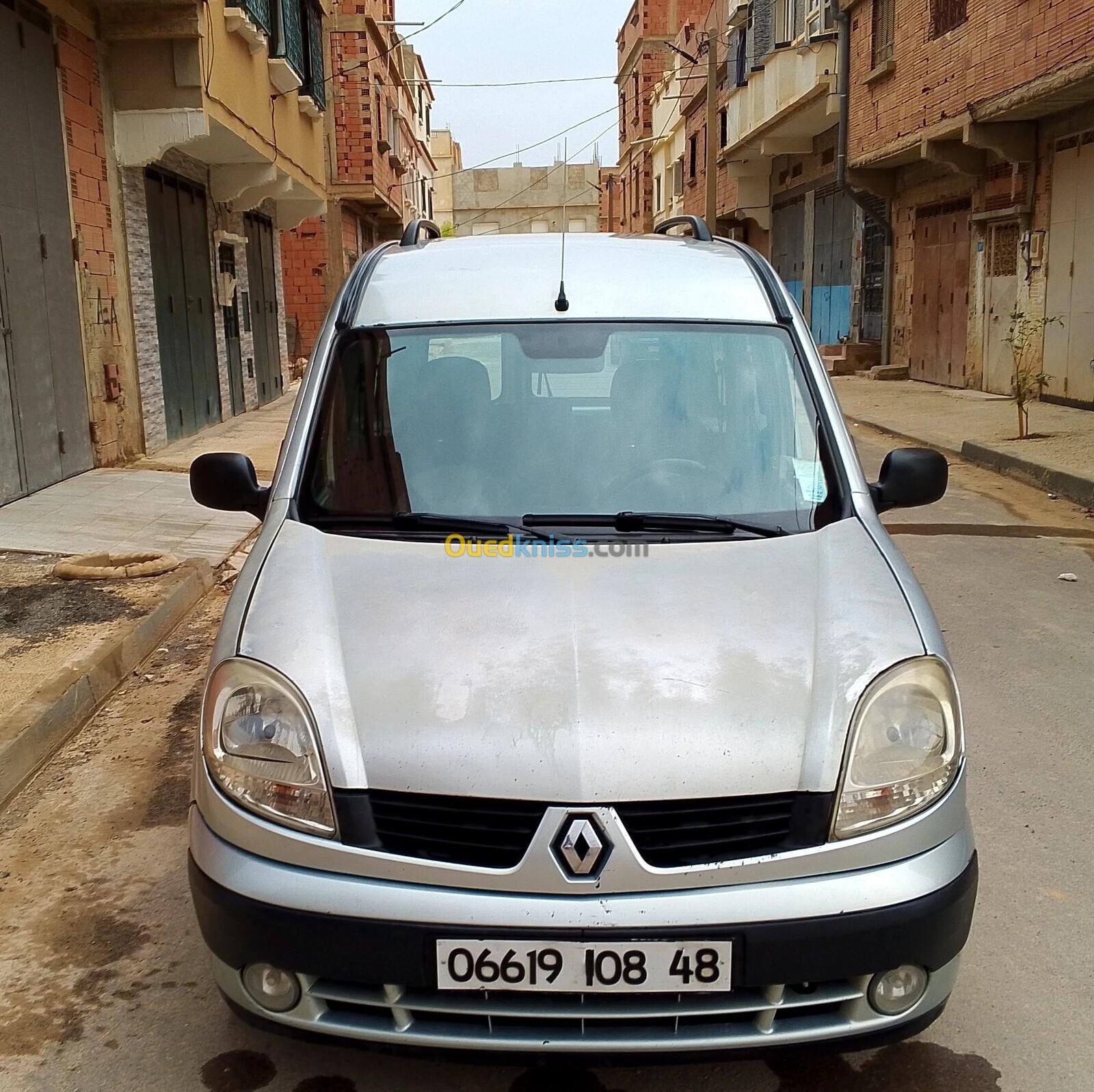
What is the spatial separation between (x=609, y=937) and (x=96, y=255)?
1091cm

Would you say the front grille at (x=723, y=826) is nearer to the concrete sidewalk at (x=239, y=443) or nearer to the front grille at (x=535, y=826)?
the front grille at (x=535, y=826)

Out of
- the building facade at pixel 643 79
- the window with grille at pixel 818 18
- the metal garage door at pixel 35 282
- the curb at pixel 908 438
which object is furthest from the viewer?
the building facade at pixel 643 79

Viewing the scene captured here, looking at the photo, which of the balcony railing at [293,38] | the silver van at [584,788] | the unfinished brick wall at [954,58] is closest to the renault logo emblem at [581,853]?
the silver van at [584,788]

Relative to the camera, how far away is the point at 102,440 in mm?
11375

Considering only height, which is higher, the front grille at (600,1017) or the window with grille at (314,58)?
the window with grille at (314,58)

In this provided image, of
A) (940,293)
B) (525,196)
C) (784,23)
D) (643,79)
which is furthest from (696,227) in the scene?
(525,196)

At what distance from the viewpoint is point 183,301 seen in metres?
14.7

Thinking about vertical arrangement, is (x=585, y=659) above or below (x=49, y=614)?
above

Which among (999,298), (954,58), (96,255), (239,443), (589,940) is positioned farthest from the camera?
(999,298)

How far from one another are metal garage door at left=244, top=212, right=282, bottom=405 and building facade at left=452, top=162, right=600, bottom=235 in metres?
64.7

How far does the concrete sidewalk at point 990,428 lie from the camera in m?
10.6

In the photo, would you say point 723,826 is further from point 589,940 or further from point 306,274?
point 306,274

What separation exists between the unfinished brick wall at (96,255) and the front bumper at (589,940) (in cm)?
989

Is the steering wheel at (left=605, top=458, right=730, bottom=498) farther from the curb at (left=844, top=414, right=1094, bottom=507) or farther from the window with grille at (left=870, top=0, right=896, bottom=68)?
the window with grille at (left=870, top=0, right=896, bottom=68)
